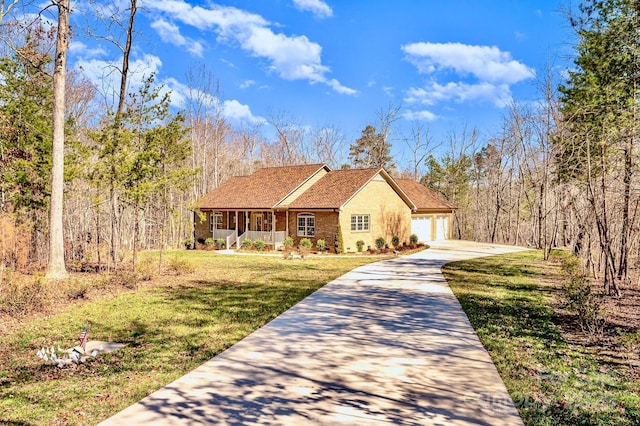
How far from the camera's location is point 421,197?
1309 inches

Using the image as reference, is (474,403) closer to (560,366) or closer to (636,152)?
(560,366)

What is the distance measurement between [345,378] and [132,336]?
4.55 m

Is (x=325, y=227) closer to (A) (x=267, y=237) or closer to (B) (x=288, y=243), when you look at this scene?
(B) (x=288, y=243)

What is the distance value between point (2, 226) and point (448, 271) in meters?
16.6

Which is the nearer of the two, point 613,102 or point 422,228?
point 613,102

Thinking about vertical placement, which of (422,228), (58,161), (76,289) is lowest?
(76,289)

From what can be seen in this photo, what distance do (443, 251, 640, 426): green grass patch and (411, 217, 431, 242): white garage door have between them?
18395mm

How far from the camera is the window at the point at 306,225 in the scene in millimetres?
25562

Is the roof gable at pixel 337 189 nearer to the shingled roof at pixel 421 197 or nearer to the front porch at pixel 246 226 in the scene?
the front porch at pixel 246 226

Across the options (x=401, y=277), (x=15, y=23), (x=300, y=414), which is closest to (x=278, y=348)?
(x=300, y=414)

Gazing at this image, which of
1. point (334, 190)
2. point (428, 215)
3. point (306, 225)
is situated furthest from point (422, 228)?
point (306, 225)

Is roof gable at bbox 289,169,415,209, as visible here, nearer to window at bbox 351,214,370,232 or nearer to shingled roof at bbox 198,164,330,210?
shingled roof at bbox 198,164,330,210

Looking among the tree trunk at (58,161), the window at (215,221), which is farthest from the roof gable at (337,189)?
the tree trunk at (58,161)

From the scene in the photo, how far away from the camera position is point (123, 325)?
8461 mm
